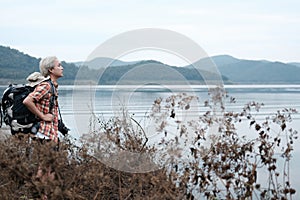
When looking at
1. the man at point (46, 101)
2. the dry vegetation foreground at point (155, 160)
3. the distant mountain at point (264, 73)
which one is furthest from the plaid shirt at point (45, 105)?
the distant mountain at point (264, 73)

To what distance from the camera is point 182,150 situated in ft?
20.3

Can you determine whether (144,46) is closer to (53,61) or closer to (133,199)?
(53,61)

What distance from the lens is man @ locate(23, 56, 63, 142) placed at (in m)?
5.86

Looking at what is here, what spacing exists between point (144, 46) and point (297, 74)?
9457 centimetres

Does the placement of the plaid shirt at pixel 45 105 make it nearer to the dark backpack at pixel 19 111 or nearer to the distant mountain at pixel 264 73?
the dark backpack at pixel 19 111

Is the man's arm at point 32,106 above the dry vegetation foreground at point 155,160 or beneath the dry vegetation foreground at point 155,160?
above

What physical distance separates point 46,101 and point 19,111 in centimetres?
30

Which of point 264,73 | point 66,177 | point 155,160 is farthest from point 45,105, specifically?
point 264,73

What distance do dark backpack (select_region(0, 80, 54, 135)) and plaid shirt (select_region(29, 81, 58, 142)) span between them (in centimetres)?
6

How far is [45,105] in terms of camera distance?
600 centimetres

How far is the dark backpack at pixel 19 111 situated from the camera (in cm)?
602

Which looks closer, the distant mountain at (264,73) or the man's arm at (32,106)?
the man's arm at (32,106)

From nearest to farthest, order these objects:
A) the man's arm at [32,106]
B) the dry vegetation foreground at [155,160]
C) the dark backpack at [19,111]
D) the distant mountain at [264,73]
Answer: the dry vegetation foreground at [155,160], the man's arm at [32,106], the dark backpack at [19,111], the distant mountain at [264,73]

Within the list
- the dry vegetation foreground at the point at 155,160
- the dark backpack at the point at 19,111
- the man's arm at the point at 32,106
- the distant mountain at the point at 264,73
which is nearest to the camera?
the dry vegetation foreground at the point at 155,160
